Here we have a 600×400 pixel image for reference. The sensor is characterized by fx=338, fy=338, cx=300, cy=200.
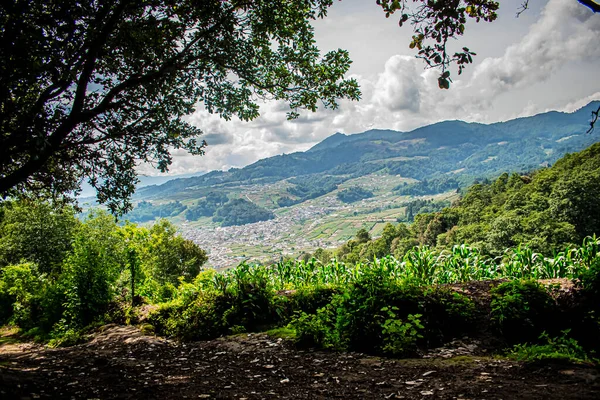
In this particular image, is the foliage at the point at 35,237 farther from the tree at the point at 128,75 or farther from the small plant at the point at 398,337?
the small plant at the point at 398,337

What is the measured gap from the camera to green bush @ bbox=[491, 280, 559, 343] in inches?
197

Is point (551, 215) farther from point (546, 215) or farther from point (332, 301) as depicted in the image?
point (332, 301)

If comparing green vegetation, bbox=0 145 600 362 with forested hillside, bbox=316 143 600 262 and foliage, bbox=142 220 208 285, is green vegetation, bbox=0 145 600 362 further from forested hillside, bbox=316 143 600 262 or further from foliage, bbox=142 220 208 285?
foliage, bbox=142 220 208 285

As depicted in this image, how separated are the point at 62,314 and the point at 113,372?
5832 mm

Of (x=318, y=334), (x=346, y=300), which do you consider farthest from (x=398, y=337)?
(x=318, y=334)

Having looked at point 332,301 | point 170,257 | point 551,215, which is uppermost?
point 332,301

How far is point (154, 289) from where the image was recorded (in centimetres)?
1184

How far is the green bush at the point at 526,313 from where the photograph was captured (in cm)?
501

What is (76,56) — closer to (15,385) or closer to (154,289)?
(15,385)

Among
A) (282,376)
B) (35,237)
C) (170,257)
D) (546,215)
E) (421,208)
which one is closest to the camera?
(282,376)

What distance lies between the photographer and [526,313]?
5047 millimetres

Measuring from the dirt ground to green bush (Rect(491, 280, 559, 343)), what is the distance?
576 mm

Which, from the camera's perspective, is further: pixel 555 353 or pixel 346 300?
pixel 346 300

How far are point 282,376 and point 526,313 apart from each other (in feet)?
12.2
